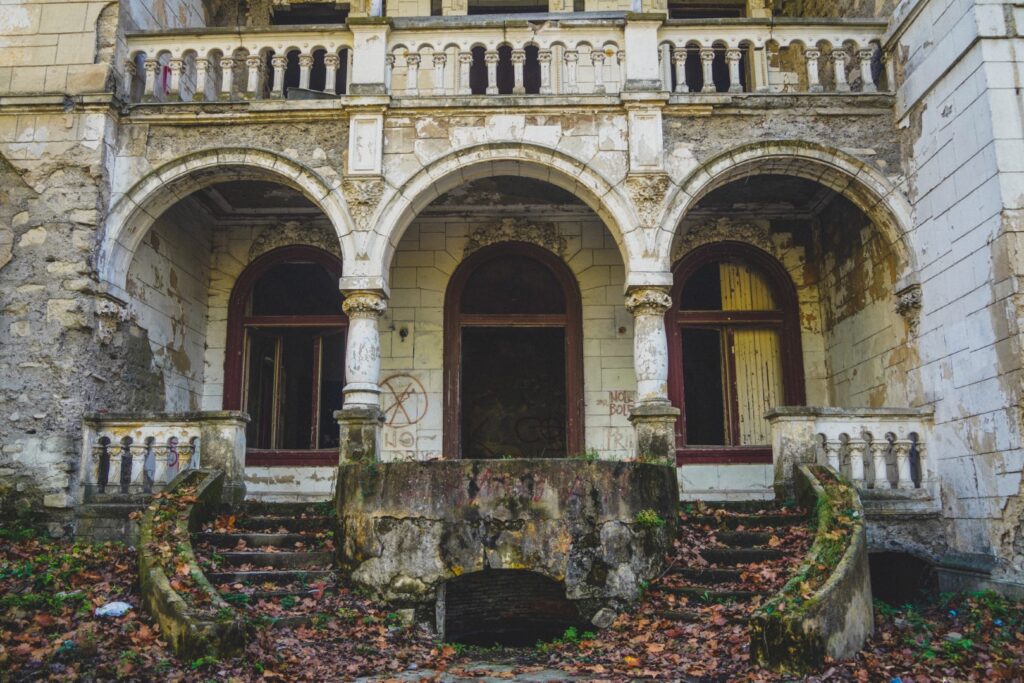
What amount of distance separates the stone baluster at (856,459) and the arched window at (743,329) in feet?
8.40

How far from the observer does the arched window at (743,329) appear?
→ 11477 millimetres

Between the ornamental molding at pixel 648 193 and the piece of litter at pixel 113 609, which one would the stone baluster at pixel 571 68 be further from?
the piece of litter at pixel 113 609

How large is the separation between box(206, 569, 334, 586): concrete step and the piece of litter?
0.76 metres

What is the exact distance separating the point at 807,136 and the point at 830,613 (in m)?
5.76

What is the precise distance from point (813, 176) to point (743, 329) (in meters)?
2.69

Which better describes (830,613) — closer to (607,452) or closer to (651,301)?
(651,301)

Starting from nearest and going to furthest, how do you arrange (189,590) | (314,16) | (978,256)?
(189,590) < (978,256) < (314,16)

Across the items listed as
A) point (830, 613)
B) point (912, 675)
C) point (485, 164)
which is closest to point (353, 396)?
point (485, 164)

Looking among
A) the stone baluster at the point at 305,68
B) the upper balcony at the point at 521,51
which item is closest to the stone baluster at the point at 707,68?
the upper balcony at the point at 521,51

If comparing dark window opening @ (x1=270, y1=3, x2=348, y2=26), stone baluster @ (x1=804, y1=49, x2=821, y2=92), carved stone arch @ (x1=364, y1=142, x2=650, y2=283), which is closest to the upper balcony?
stone baluster @ (x1=804, y1=49, x2=821, y2=92)

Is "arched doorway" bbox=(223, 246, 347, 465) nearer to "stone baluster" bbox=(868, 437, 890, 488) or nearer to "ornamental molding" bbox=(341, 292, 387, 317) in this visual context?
"ornamental molding" bbox=(341, 292, 387, 317)

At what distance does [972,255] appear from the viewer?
7.90m

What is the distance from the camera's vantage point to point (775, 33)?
9.80 meters

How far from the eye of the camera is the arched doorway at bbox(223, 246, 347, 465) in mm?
11695
